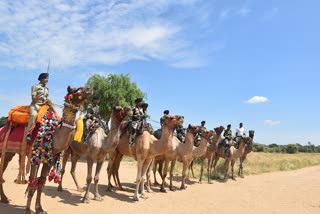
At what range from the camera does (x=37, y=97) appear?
754 cm

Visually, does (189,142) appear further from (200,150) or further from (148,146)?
(148,146)

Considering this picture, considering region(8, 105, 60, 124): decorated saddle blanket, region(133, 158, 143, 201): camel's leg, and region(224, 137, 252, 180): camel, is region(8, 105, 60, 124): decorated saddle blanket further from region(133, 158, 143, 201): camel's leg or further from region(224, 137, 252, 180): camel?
region(224, 137, 252, 180): camel

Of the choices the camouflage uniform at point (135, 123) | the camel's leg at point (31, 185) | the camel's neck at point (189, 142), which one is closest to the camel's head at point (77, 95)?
the camel's leg at point (31, 185)

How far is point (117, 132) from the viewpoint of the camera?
31.8 ft

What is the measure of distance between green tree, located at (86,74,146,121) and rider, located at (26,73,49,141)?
20.6 metres

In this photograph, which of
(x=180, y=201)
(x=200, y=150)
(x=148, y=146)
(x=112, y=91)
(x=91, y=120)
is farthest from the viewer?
(x=112, y=91)

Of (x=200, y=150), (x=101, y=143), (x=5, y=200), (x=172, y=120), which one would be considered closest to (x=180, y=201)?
(x=172, y=120)

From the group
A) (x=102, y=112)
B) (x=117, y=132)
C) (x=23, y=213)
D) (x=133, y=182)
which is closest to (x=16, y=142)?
(x=23, y=213)

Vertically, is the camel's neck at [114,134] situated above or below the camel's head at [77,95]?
below

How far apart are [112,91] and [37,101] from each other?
22.0 m

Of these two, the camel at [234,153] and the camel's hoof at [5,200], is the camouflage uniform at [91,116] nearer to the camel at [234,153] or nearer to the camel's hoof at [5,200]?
the camel's hoof at [5,200]

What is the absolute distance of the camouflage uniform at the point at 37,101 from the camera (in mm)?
7402

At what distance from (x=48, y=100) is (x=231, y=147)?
14.0 meters

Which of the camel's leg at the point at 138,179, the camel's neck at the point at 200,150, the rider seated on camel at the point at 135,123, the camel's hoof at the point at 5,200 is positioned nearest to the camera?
the camel's hoof at the point at 5,200
